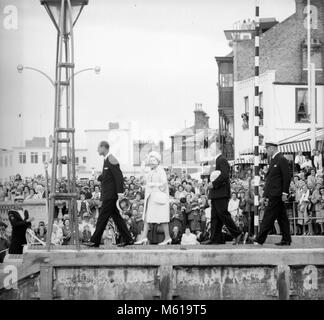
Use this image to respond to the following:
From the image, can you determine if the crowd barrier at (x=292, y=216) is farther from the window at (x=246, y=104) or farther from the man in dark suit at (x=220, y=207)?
the window at (x=246, y=104)

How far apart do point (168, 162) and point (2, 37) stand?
52.9 meters

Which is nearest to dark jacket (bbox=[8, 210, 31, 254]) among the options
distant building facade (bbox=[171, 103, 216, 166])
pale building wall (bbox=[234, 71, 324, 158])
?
pale building wall (bbox=[234, 71, 324, 158])

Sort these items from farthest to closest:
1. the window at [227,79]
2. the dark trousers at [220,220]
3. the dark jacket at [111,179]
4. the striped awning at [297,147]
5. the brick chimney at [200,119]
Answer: the brick chimney at [200,119] → the window at [227,79] → the striped awning at [297,147] → the dark trousers at [220,220] → the dark jacket at [111,179]

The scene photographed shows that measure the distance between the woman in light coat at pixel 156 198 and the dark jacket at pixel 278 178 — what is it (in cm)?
242

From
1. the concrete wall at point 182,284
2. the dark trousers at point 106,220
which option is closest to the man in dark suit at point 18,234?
the dark trousers at point 106,220

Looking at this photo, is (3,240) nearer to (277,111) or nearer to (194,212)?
(194,212)

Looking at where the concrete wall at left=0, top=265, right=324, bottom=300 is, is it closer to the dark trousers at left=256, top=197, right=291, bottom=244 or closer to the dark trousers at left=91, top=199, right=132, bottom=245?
the dark trousers at left=256, top=197, right=291, bottom=244

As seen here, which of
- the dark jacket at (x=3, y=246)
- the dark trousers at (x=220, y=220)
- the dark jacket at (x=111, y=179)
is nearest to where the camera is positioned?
the dark jacket at (x=111, y=179)

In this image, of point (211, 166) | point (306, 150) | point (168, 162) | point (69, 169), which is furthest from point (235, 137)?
point (69, 169)

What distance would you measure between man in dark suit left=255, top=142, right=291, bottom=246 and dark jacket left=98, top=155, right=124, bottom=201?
263 cm

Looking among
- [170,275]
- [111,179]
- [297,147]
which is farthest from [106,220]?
[297,147]

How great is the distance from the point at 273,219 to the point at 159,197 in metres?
2.74

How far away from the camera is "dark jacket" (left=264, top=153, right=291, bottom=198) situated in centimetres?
1542

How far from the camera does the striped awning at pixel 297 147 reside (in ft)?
100
